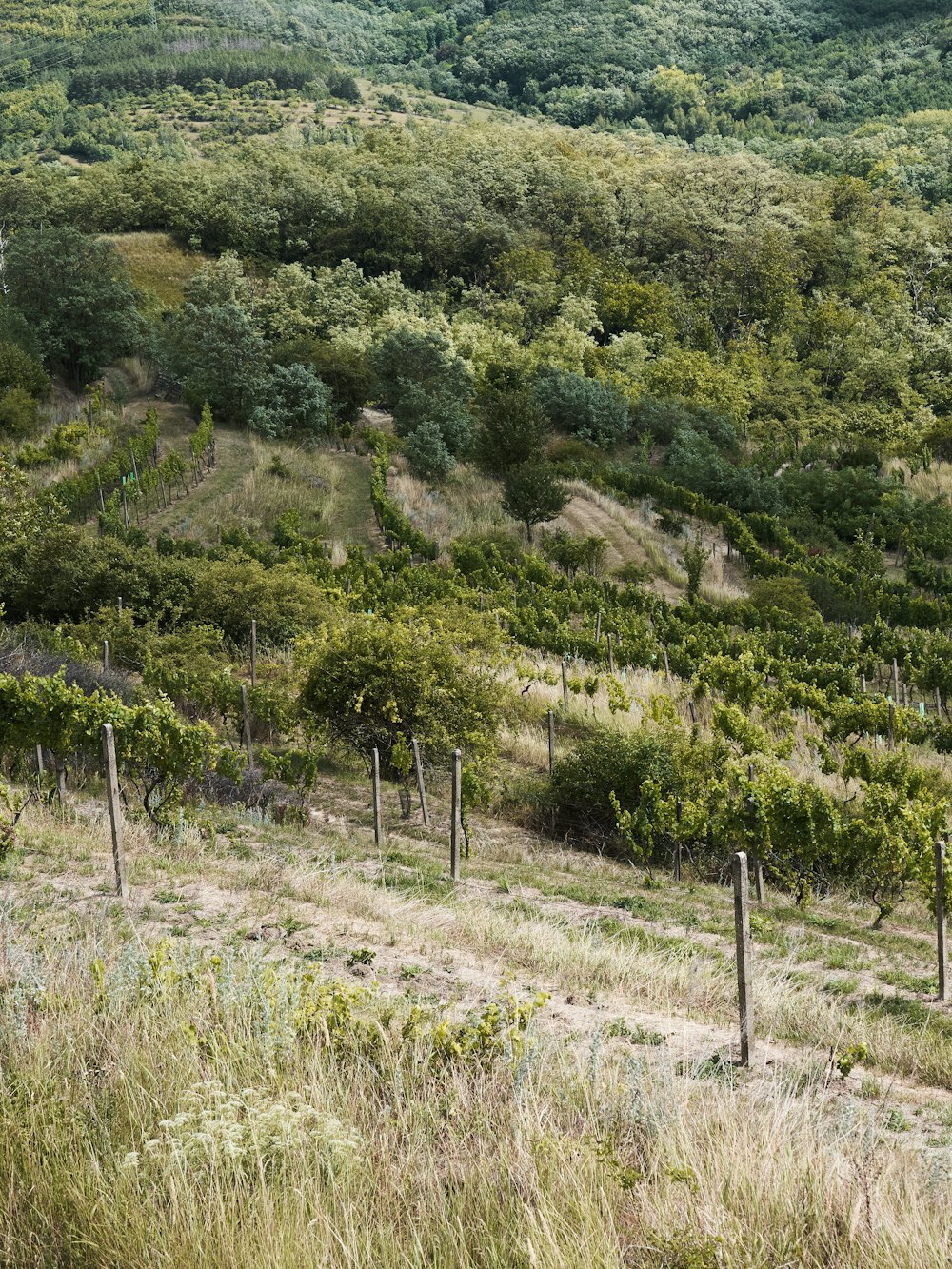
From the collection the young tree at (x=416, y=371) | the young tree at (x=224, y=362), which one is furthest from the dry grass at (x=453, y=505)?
the young tree at (x=224, y=362)

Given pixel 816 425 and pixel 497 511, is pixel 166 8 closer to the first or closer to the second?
pixel 816 425

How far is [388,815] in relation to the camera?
1463 centimetres

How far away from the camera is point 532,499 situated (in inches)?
1341

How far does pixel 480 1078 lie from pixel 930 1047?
4299 millimetres

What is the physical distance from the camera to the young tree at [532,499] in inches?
1340

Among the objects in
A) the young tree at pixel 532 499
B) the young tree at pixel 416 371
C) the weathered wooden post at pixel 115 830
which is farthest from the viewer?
the young tree at pixel 416 371

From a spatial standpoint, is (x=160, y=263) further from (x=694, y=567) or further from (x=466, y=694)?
(x=466, y=694)

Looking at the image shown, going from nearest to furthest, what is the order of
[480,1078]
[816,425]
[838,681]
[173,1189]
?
1. [173,1189]
2. [480,1078]
3. [838,681]
4. [816,425]

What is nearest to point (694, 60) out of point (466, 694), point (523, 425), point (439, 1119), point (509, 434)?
point (523, 425)

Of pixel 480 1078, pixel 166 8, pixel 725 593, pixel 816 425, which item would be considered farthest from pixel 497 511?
pixel 166 8

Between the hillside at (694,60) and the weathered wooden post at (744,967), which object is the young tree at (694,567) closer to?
the weathered wooden post at (744,967)

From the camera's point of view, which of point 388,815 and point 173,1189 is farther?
point 388,815

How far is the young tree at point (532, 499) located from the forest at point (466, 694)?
0.23m

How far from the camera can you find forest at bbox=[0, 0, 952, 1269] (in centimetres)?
404
